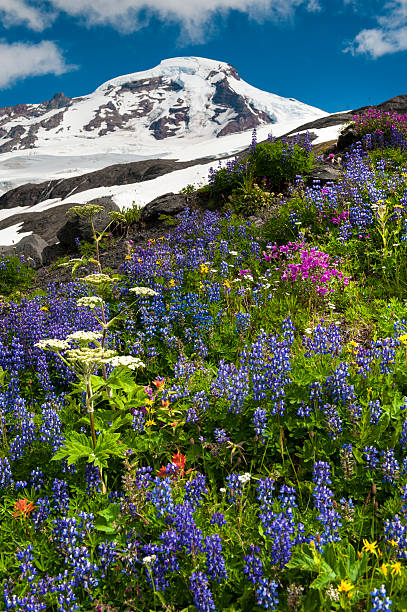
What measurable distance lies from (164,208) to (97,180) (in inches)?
1015

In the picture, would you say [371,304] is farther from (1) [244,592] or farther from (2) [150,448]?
(1) [244,592]

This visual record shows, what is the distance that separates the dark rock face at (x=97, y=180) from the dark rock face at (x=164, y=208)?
16313mm

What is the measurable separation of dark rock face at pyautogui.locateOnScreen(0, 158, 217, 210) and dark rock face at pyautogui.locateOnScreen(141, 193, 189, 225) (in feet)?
53.5

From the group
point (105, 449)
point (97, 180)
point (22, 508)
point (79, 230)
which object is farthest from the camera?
point (97, 180)

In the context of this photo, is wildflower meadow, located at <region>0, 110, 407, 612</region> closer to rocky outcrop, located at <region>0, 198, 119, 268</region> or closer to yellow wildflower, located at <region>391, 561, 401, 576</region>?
yellow wildflower, located at <region>391, 561, 401, 576</region>

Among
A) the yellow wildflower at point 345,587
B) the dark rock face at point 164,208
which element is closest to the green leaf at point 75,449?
the yellow wildflower at point 345,587

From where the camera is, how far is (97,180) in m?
36.9

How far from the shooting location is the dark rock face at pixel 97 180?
33450 mm

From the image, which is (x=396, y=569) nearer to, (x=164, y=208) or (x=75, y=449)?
(x=75, y=449)

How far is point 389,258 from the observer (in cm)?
687

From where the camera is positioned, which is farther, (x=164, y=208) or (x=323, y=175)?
(x=164, y=208)

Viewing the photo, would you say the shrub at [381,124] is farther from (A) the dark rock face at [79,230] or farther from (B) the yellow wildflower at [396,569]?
(B) the yellow wildflower at [396,569]

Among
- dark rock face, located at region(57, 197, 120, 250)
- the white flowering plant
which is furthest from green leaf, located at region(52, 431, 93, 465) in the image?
dark rock face, located at region(57, 197, 120, 250)

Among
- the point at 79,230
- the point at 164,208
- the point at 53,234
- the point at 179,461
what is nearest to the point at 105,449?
the point at 179,461
